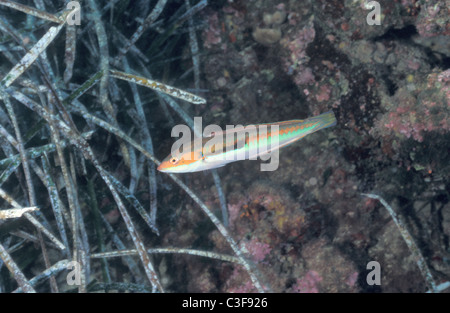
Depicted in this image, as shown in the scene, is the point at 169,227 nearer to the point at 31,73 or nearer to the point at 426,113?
the point at 31,73

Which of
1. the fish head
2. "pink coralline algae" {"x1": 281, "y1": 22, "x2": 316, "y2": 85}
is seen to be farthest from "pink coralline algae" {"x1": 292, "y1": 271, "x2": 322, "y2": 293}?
"pink coralline algae" {"x1": 281, "y1": 22, "x2": 316, "y2": 85}

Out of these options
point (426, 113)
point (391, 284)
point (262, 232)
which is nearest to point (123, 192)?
point (262, 232)

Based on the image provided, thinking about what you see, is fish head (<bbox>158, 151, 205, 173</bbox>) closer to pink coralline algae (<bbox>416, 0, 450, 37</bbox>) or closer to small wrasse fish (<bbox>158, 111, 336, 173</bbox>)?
small wrasse fish (<bbox>158, 111, 336, 173</bbox>)

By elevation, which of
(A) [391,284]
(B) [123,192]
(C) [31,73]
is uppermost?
(C) [31,73]

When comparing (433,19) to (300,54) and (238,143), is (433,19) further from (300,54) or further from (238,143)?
(238,143)

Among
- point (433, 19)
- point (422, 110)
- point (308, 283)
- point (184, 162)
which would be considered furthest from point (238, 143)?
point (433, 19)

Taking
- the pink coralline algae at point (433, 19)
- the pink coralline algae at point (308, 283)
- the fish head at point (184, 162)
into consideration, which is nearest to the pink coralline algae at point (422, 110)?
the pink coralline algae at point (433, 19)
